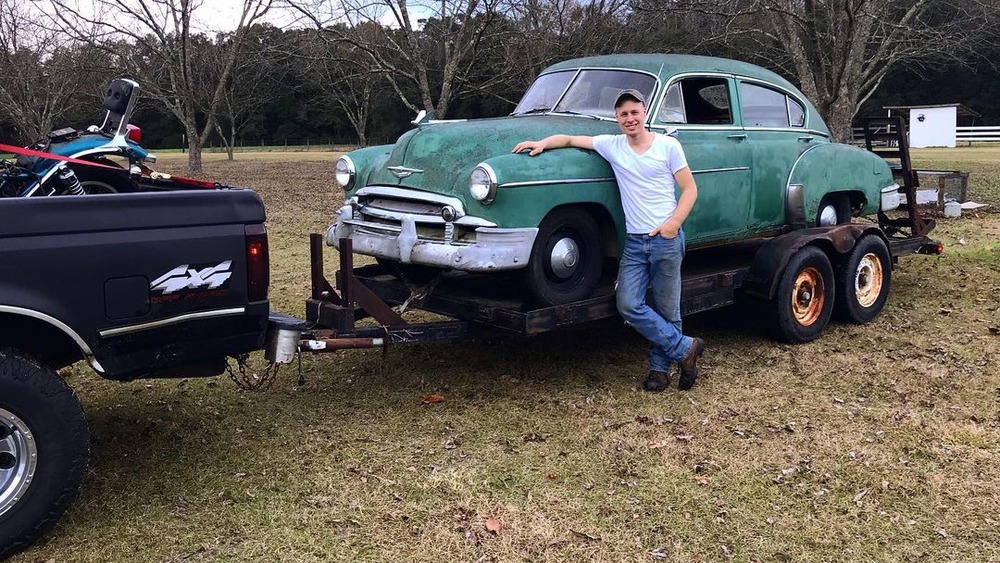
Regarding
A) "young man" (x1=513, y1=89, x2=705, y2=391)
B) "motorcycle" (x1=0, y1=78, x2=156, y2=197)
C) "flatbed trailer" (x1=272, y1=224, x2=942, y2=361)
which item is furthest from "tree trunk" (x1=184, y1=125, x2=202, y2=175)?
"young man" (x1=513, y1=89, x2=705, y2=391)

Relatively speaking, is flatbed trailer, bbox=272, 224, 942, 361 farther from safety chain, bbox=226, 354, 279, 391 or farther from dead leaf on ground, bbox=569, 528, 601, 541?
dead leaf on ground, bbox=569, 528, 601, 541

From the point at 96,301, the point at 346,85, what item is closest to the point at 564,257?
the point at 96,301

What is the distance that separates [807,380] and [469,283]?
2441 mm

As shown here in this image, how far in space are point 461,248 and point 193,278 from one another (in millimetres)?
1587

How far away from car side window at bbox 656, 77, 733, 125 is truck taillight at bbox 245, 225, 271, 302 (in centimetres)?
311

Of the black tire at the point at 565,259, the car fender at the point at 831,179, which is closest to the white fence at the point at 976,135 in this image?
the car fender at the point at 831,179

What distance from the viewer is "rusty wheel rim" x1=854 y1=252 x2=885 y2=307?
708 cm

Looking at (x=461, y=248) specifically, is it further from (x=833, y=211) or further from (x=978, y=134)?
(x=978, y=134)

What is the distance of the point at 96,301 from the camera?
11.3 feet

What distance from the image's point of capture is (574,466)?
4.32m

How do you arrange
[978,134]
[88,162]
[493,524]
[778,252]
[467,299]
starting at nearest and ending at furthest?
[493,524] → [88,162] → [467,299] → [778,252] → [978,134]

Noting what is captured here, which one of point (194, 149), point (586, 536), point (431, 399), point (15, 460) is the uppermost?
point (194, 149)

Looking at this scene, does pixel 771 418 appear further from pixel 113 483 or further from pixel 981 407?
pixel 113 483

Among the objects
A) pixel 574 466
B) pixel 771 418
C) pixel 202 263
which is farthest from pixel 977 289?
pixel 202 263
